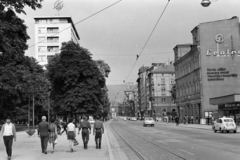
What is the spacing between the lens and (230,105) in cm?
5053

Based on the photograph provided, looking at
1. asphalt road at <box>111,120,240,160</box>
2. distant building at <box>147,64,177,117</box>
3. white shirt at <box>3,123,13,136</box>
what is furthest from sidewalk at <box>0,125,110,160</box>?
distant building at <box>147,64,177,117</box>

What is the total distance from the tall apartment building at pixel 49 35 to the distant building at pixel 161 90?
34.8 metres

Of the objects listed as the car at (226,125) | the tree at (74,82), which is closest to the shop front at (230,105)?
the car at (226,125)

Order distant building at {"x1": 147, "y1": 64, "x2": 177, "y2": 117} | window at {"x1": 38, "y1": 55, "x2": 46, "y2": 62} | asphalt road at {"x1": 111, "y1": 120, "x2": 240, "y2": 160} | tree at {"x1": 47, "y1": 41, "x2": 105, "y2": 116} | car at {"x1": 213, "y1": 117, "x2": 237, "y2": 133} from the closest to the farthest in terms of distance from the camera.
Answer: asphalt road at {"x1": 111, "y1": 120, "x2": 240, "y2": 160}, car at {"x1": 213, "y1": 117, "x2": 237, "y2": 133}, tree at {"x1": 47, "y1": 41, "x2": 105, "y2": 116}, window at {"x1": 38, "y1": 55, "x2": 46, "y2": 62}, distant building at {"x1": 147, "y1": 64, "x2": 177, "y2": 117}

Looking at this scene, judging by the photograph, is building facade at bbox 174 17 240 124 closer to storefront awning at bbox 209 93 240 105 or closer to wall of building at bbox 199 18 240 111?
wall of building at bbox 199 18 240 111

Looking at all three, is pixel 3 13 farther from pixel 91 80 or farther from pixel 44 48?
pixel 44 48

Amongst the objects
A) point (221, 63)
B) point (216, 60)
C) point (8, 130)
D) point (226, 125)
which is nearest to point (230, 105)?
point (221, 63)

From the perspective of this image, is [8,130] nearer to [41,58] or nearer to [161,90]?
[41,58]

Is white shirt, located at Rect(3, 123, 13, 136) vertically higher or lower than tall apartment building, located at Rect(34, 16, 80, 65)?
lower

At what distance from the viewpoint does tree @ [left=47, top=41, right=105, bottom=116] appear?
Answer: 5131cm

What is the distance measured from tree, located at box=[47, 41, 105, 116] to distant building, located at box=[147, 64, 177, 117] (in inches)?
2636

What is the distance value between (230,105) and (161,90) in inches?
2807

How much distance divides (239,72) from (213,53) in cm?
566

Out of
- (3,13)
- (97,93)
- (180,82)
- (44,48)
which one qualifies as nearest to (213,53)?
(180,82)
